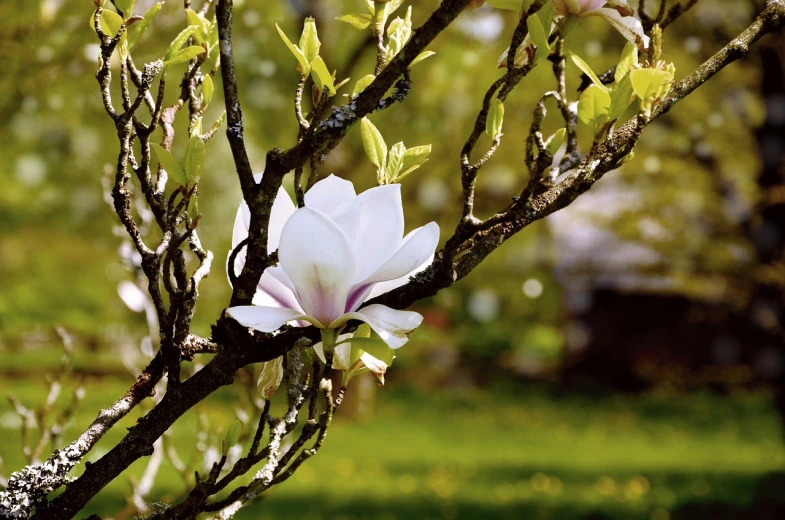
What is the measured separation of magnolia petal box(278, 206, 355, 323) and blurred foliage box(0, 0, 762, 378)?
1050 millimetres

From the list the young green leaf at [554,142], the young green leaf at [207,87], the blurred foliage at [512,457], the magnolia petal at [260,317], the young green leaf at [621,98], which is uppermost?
the blurred foliage at [512,457]

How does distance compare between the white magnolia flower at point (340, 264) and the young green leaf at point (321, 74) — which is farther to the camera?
the young green leaf at point (321, 74)

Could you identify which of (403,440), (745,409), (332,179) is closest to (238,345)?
(332,179)

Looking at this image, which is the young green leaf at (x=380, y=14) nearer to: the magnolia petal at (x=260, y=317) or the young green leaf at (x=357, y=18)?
the young green leaf at (x=357, y=18)

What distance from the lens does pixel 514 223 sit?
0.77m

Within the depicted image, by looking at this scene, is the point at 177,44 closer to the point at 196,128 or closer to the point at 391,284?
the point at 196,128

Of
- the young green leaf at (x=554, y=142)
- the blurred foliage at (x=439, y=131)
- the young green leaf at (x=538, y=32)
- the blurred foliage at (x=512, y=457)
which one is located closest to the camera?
the young green leaf at (x=538, y=32)

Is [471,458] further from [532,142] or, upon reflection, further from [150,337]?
[532,142]

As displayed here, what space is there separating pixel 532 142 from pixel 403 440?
966 centimetres

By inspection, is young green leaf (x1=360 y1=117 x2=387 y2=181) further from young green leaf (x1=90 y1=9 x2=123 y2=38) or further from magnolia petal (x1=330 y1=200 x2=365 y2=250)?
young green leaf (x1=90 y1=9 x2=123 y2=38)

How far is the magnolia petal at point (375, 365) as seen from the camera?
79 centimetres

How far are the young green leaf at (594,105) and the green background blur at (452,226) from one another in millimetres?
1071

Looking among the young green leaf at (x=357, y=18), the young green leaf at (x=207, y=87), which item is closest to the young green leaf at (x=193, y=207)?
the young green leaf at (x=207, y=87)

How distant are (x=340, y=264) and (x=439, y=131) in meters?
6.85
